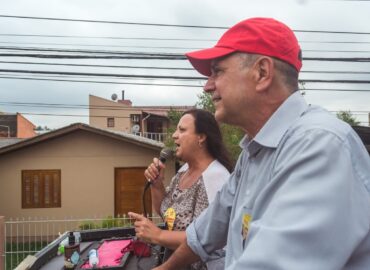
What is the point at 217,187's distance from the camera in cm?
243

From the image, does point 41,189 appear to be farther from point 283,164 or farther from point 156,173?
point 283,164

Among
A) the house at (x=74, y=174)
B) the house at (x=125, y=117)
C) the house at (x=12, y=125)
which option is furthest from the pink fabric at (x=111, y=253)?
the house at (x=12, y=125)

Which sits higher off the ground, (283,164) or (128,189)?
(283,164)

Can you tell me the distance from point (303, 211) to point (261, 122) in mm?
446

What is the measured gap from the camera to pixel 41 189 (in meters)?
13.3

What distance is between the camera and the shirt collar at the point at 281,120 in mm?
1074

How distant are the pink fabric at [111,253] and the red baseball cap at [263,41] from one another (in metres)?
1.27

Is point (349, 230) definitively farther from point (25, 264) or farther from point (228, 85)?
point (25, 264)

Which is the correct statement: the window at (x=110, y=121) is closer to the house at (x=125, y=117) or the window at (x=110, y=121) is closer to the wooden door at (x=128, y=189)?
the house at (x=125, y=117)

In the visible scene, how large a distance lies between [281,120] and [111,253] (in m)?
1.44

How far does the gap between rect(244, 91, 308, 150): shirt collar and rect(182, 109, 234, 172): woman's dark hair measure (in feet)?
5.12

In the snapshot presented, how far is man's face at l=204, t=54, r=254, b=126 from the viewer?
1178 millimetres

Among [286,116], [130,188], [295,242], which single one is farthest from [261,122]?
[130,188]

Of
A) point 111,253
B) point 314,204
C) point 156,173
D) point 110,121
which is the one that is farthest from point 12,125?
point 314,204
